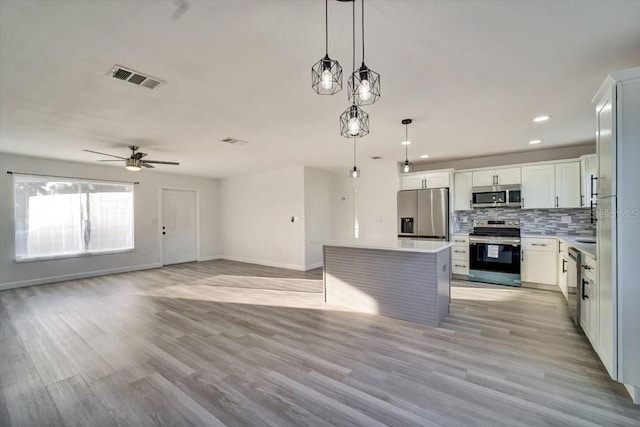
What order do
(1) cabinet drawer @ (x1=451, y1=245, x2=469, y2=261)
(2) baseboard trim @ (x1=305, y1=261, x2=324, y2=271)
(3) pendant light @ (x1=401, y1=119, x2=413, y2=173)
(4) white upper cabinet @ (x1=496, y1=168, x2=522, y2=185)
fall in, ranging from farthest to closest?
(2) baseboard trim @ (x1=305, y1=261, x2=324, y2=271) < (1) cabinet drawer @ (x1=451, y1=245, x2=469, y2=261) < (4) white upper cabinet @ (x1=496, y1=168, x2=522, y2=185) < (3) pendant light @ (x1=401, y1=119, x2=413, y2=173)

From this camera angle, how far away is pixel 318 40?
78.1 inches

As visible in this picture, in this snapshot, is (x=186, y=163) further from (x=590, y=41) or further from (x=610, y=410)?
(x=610, y=410)

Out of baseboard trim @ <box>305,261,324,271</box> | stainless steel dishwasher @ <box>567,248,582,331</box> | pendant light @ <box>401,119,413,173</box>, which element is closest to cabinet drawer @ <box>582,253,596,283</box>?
stainless steel dishwasher @ <box>567,248,582,331</box>

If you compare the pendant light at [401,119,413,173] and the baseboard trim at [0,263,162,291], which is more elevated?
the pendant light at [401,119,413,173]

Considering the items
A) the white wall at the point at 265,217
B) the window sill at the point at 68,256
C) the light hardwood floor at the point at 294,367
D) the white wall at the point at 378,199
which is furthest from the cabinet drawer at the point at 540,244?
the window sill at the point at 68,256

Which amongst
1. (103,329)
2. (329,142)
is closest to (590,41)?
(329,142)

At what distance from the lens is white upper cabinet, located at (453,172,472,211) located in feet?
18.4

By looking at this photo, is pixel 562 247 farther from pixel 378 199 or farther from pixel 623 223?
pixel 378 199

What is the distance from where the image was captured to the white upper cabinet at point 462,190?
18.4ft

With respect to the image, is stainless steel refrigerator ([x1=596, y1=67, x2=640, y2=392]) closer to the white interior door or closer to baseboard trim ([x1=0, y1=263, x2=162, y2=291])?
baseboard trim ([x1=0, y1=263, x2=162, y2=291])

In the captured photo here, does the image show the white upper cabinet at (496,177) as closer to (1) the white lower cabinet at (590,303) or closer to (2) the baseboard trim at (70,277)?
(1) the white lower cabinet at (590,303)

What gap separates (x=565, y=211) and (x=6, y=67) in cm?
734

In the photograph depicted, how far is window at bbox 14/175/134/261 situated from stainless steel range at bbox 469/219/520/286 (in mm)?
7560

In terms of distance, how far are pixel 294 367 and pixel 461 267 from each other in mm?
4295
